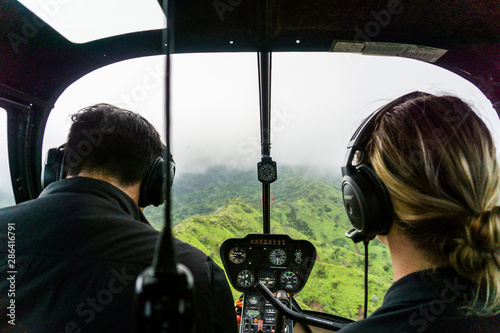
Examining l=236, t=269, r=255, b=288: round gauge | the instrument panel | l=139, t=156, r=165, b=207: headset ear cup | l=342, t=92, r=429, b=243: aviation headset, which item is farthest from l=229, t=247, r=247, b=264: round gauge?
l=342, t=92, r=429, b=243: aviation headset

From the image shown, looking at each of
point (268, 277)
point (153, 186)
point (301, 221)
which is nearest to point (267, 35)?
point (153, 186)

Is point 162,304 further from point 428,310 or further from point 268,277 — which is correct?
point 268,277

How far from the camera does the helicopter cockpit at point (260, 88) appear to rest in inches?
64.3

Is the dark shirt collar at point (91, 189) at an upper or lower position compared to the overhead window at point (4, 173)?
lower

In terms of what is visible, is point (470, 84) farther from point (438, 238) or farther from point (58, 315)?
point (58, 315)

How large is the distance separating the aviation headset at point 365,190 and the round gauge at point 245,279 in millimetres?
1523

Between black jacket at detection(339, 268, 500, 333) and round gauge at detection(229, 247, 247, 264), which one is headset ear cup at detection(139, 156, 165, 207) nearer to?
black jacket at detection(339, 268, 500, 333)

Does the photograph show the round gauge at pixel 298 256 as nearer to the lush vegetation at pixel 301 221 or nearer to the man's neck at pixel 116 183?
the lush vegetation at pixel 301 221

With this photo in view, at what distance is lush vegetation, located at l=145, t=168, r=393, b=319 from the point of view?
2156 mm

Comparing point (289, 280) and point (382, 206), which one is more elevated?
point (382, 206)

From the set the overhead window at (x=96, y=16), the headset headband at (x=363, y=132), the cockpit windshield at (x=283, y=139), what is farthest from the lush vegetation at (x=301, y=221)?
the headset headband at (x=363, y=132)

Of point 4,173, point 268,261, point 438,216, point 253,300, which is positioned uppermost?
point 4,173

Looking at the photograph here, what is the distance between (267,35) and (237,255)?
5.30ft

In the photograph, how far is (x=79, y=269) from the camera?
33.1 inches
